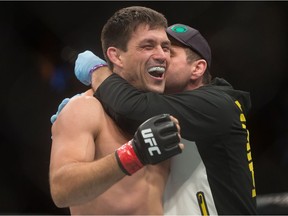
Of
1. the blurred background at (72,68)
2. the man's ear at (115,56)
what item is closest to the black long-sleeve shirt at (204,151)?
the man's ear at (115,56)

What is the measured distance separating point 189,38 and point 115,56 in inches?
12.8

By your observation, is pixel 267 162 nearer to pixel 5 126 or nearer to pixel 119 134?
pixel 5 126

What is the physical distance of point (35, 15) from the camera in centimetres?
384

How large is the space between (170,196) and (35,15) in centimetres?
241

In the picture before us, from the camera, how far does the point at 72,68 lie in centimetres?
385

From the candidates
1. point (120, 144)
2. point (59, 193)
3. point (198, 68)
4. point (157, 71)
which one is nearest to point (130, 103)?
point (120, 144)

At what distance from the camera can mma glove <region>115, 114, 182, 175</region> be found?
55.4 inches

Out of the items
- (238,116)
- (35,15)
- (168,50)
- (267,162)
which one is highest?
(35,15)

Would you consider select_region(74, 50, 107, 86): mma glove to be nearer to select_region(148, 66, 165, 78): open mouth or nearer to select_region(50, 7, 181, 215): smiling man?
select_region(50, 7, 181, 215): smiling man

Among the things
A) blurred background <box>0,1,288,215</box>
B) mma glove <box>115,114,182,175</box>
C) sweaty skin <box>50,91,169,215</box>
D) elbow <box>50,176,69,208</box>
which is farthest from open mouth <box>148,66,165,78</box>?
blurred background <box>0,1,288,215</box>

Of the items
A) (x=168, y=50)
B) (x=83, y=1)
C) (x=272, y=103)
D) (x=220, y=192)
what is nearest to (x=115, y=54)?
(x=168, y=50)

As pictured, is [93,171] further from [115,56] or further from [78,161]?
[115,56]

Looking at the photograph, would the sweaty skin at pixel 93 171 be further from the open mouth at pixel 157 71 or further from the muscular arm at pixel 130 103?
the open mouth at pixel 157 71

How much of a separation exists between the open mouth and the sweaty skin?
216 mm
